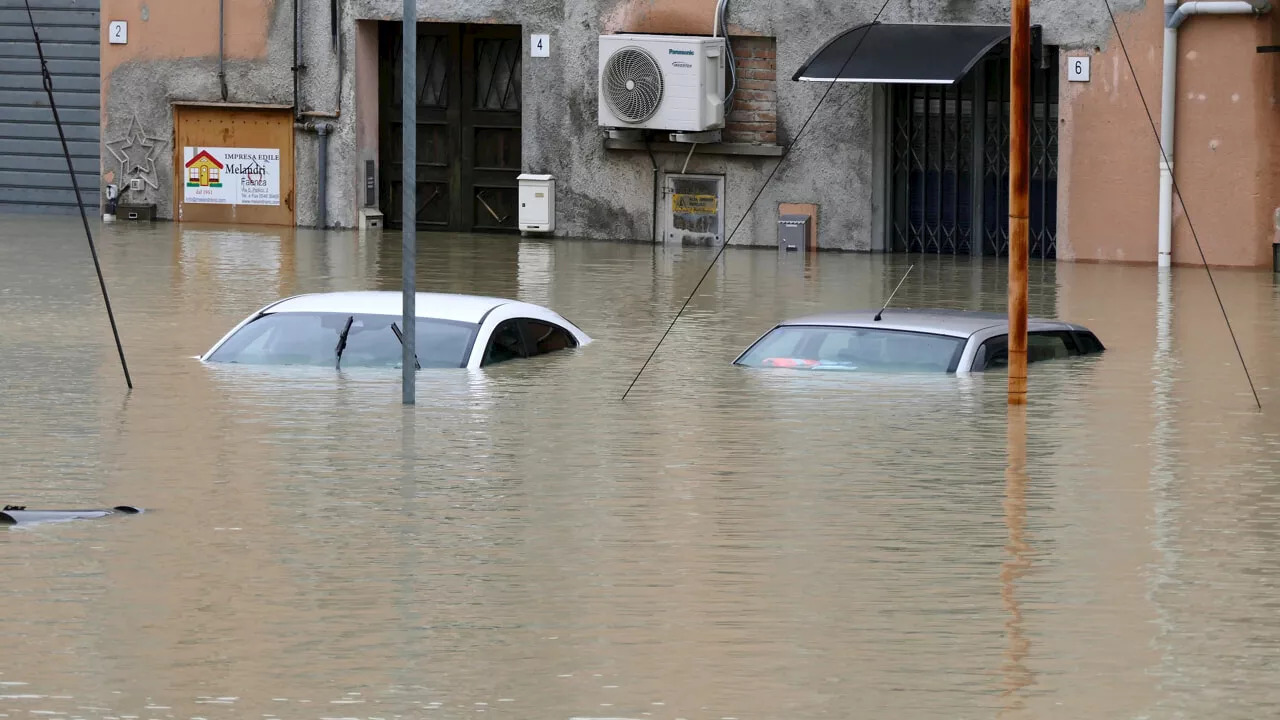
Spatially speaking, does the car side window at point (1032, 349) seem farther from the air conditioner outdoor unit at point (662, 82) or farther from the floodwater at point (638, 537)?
the air conditioner outdoor unit at point (662, 82)

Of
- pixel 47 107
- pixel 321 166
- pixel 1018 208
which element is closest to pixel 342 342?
pixel 1018 208

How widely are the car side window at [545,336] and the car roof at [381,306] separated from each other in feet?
1.03

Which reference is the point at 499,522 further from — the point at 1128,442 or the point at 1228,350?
the point at 1228,350

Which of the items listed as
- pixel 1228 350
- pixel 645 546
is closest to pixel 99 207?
pixel 1228 350

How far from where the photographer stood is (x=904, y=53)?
26281mm

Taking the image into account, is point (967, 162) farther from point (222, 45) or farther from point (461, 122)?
point (222, 45)

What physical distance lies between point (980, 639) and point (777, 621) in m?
0.76

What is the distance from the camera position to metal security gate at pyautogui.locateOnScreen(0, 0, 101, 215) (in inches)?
1247

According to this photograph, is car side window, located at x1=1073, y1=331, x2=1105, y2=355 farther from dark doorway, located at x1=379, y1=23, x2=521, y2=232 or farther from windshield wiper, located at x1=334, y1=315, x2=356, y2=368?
dark doorway, located at x1=379, y1=23, x2=521, y2=232

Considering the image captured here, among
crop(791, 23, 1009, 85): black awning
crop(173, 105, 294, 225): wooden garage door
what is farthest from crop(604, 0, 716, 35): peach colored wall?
crop(173, 105, 294, 225): wooden garage door

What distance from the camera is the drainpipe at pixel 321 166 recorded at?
30.0 m

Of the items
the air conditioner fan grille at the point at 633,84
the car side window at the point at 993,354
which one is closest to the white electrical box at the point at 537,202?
the air conditioner fan grille at the point at 633,84

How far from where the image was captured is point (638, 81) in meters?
27.9

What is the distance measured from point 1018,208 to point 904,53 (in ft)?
39.0
